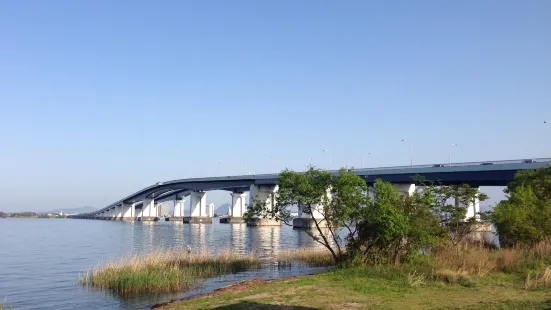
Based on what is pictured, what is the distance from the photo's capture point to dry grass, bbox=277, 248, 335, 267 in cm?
4122

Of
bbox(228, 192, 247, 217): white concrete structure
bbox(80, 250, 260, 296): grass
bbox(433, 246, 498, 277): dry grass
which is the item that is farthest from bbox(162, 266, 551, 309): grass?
bbox(228, 192, 247, 217): white concrete structure

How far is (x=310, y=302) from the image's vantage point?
1947 cm

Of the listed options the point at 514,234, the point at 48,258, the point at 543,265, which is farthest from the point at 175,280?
the point at 48,258

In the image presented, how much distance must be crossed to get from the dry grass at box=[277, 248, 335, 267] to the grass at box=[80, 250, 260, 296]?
497 centimetres

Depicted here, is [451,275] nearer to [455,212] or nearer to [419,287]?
[419,287]

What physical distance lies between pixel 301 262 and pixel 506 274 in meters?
20.2

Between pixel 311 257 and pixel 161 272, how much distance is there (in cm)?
1580

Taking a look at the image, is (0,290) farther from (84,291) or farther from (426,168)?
(426,168)

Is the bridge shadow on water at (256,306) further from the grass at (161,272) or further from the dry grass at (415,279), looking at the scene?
the grass at (161,272)

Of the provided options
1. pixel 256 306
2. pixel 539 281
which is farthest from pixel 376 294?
pixel 539 281

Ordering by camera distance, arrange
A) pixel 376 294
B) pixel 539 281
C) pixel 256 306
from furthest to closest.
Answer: pixel 539 281 < pixel 376 294 < pixel 256 306

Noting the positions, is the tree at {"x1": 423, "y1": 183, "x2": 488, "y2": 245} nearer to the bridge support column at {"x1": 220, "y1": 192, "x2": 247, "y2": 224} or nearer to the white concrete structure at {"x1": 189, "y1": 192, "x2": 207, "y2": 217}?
the bridge support column at {"x1": 220, "y1": 192, "x2": 247, "y2": 224}

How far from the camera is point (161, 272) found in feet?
106

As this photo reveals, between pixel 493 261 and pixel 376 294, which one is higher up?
pixel 493 261
